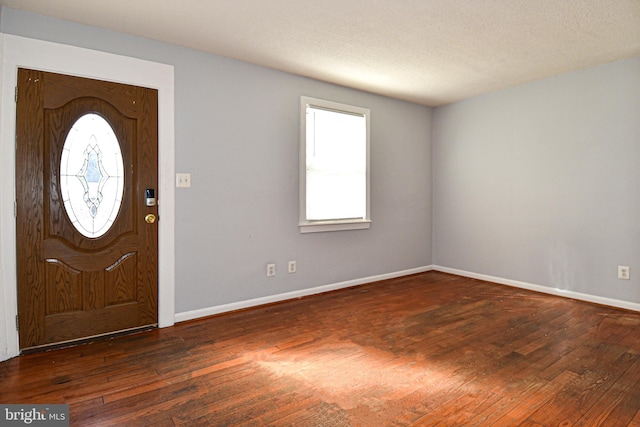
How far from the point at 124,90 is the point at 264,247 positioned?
191 cm

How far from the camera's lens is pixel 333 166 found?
4312 millimetres

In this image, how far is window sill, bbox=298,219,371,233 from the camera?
405 centimetres

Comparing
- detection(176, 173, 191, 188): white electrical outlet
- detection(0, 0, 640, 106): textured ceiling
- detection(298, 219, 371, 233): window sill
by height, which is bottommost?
detection(298, 219, 371, 233): window sill

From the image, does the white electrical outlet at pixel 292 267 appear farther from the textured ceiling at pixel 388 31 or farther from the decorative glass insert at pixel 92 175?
the textured ceiling at pixel 388 31

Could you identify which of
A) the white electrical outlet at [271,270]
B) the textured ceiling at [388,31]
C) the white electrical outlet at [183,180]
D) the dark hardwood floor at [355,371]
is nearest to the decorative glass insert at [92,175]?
the white electrical outlet at [183,180]

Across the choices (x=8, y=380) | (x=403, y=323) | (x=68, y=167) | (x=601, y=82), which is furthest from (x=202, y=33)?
(x=601, y=82)

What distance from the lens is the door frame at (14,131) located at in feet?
8.16

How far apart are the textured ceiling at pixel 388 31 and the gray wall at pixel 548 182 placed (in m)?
0.46

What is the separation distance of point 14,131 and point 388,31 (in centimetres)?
292

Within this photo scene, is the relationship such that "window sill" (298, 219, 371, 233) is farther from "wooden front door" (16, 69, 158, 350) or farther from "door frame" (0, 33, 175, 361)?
"wooden front door" (16, 69, 158, 350)

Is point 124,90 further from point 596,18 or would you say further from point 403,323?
point 596,18

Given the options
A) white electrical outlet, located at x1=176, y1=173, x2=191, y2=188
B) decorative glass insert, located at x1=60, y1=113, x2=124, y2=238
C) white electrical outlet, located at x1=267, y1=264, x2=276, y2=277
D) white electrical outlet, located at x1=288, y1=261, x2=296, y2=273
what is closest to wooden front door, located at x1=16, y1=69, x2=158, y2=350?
decorative glass insert, located at x1=60, y1=113, x2=124, y2=238

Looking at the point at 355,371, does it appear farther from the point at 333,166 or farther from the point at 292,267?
the point at 333,166

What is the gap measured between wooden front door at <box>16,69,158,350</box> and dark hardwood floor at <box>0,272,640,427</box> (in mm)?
282
